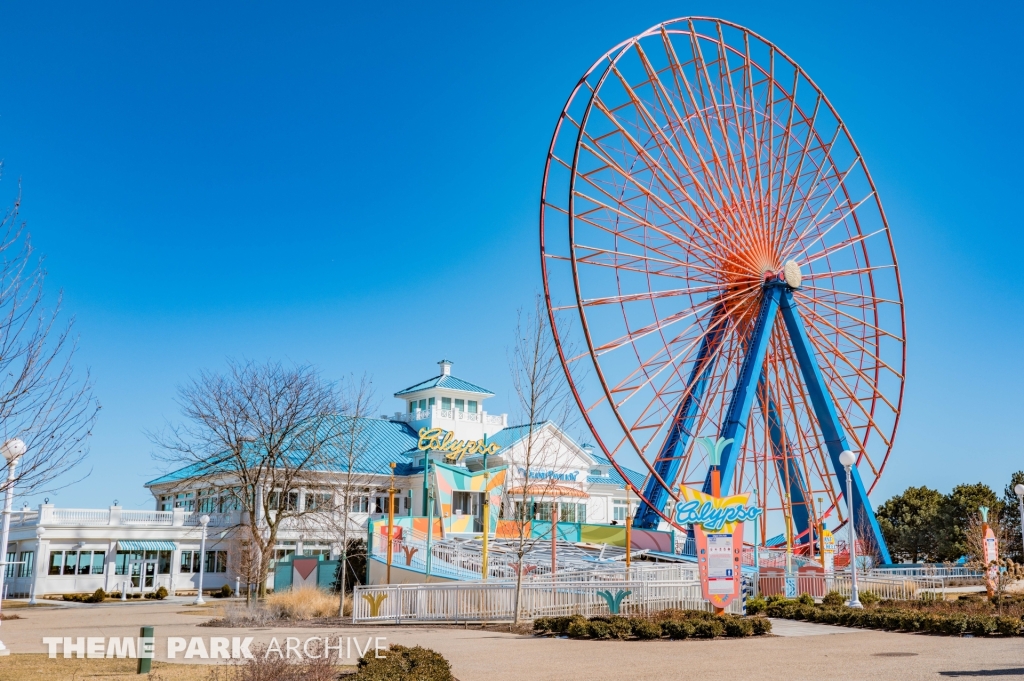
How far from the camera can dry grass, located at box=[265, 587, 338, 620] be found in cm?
2484

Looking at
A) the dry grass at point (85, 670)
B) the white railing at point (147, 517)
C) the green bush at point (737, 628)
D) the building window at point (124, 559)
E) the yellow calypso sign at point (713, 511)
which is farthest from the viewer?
the white railing at point (147, 517)

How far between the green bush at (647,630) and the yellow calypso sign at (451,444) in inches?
1128

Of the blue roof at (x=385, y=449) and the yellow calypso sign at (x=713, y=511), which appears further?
the blue roof at (x=385, y=449)

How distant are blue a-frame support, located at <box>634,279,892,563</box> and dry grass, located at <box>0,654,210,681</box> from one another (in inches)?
786

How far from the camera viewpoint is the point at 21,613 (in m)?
30.1

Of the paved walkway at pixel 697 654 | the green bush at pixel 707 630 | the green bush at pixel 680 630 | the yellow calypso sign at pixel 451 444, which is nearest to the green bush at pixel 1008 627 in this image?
the paved walkway at pixel 697 654

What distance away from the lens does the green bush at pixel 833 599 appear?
23.2 m

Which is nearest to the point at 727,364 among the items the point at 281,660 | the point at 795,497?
the point at 795,497

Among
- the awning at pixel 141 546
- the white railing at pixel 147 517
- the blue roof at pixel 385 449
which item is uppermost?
the blue roof at pixel 385 449

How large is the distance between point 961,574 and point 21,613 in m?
32.0

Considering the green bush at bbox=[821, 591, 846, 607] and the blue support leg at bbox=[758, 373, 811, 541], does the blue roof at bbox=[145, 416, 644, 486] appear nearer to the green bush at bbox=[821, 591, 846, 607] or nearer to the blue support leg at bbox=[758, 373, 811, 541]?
the blue support leg at bbox=[758, 373, 811, 541]

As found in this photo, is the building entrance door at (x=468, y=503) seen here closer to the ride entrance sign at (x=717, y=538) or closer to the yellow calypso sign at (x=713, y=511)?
the yellow calypso sign at (x=713, y=511)

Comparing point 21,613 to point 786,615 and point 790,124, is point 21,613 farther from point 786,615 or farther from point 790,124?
point 790,124

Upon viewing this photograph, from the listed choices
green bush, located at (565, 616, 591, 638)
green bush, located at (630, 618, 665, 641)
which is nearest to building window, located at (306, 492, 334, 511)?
green bush, located at (565, 616, 591, 638)
